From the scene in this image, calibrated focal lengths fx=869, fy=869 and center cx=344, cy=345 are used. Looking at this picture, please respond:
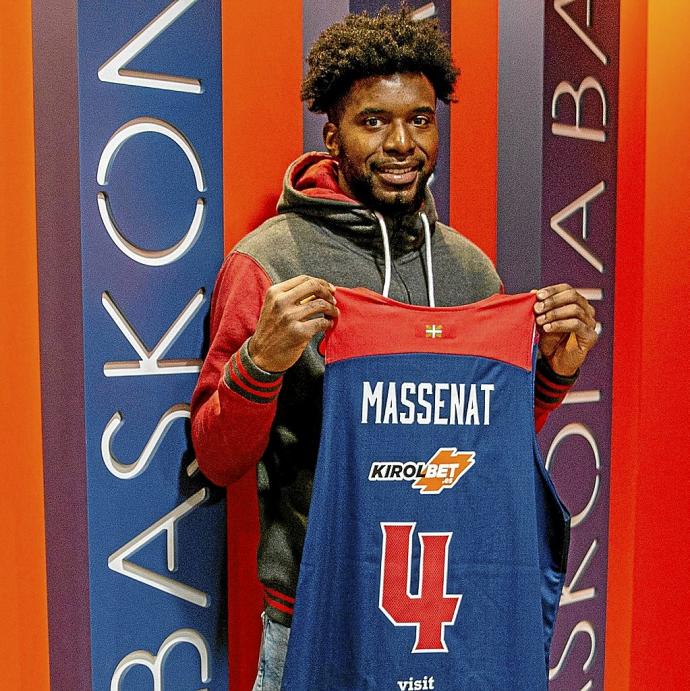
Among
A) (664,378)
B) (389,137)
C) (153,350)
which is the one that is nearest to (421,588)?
(153,350)

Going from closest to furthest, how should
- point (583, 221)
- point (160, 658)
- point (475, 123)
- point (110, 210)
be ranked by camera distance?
point (110, 210)
point (160, 658)
point (475, 123)
point (583, 221)

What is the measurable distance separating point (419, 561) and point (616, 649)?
43.9 inches

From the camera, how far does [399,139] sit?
139 centimetres

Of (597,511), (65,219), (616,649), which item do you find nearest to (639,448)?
(597,511)

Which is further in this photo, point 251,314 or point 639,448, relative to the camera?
point 639,448

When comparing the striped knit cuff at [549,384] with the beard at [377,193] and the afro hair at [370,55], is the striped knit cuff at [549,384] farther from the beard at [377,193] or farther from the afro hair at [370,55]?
the afro hair at [370,55]

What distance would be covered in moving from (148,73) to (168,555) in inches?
33.3

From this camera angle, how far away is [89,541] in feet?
4.79

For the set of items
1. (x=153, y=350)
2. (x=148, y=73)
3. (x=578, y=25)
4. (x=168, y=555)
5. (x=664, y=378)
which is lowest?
(x=168, y=555)

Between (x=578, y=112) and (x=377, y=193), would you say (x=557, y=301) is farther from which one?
(x=578, y=112)

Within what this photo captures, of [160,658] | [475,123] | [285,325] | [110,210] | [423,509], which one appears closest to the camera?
[285,325]

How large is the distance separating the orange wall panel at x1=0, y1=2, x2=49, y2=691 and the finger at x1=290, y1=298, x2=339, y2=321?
56 centimetres

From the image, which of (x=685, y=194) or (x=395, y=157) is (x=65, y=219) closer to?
(x=395, y=157)

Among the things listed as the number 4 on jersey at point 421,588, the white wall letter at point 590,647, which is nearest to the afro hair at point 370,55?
the number 4 on jersey at point 421,588
